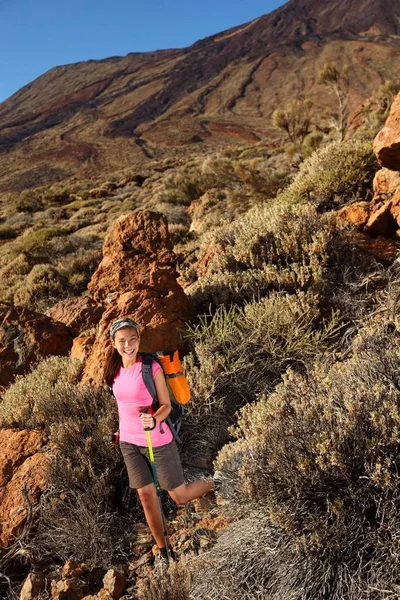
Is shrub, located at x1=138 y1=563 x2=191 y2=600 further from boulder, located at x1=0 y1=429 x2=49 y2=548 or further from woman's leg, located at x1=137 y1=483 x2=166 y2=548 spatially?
boulder, located at x1=0 y1=429 x2=49 y2=548

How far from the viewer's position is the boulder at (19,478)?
2385mm

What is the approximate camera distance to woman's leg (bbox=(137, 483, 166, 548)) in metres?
2.17

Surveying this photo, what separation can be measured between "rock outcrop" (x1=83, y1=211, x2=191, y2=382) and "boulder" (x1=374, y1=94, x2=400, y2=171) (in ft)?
7.90

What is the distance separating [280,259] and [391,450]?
2.61 metres

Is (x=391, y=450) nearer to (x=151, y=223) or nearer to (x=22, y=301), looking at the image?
(x=151, y=223)

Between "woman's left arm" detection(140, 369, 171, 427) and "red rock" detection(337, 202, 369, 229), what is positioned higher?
"red rock" detection(337, 202, 369, 229)

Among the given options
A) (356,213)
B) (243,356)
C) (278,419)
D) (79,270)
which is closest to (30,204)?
(79,270)

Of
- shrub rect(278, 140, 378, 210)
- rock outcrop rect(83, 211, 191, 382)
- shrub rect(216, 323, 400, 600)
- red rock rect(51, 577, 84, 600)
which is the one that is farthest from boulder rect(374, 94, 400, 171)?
red rock rect(51, 577, 84, 600)

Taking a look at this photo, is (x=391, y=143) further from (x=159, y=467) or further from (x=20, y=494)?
(x=20, y=494)

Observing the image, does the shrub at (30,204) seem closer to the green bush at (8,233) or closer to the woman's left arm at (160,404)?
the green bush at (8,233)

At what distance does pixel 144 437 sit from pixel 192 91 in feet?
346

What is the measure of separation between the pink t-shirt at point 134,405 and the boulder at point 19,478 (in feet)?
1.90

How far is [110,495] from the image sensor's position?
8.15 ft

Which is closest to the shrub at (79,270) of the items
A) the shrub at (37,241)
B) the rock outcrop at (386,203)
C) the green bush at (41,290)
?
the green bush at (41,290)
